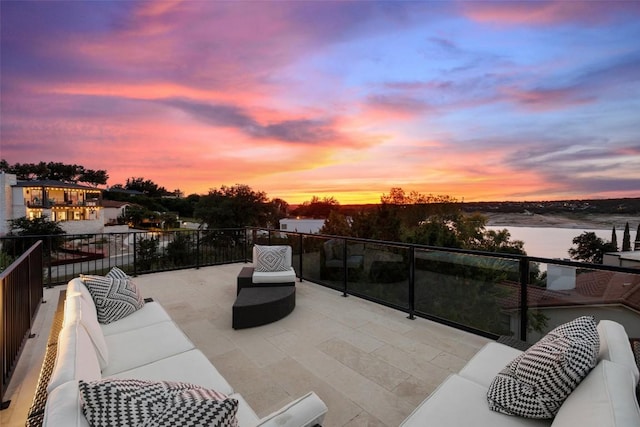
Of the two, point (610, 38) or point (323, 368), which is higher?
point (610, 38)

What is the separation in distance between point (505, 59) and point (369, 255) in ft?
16.9

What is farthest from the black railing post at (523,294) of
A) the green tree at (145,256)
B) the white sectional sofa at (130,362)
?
the green tree at (145,256)

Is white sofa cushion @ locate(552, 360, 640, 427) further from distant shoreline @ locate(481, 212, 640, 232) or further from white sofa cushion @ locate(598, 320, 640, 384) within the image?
distant shoreline @ locate(481, 212, 640, 232)

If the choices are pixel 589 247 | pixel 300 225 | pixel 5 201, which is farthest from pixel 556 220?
pixel 5 201

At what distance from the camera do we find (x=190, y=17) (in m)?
5.38

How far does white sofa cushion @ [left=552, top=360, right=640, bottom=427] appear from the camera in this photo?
0.95 metres

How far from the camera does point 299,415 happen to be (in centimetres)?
117

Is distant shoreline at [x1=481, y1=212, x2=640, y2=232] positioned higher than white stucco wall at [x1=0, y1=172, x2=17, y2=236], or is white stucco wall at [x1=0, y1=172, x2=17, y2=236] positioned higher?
white stucco wall at [x1=0, y1=172, x2=17, y2=236]

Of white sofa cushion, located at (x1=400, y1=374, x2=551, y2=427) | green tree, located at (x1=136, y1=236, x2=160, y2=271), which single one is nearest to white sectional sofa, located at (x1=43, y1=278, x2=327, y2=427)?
white sofa cushion, located at (x1=400, y1=374, x2=551, y2=427)

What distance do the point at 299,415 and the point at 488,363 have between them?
1.48 m

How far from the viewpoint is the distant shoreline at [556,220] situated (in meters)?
14.5

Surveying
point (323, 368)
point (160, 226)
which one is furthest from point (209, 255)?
point (160, 226)

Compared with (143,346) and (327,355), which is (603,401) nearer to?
(327,355)

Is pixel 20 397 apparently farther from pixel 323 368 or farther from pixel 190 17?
pixel 190 17
